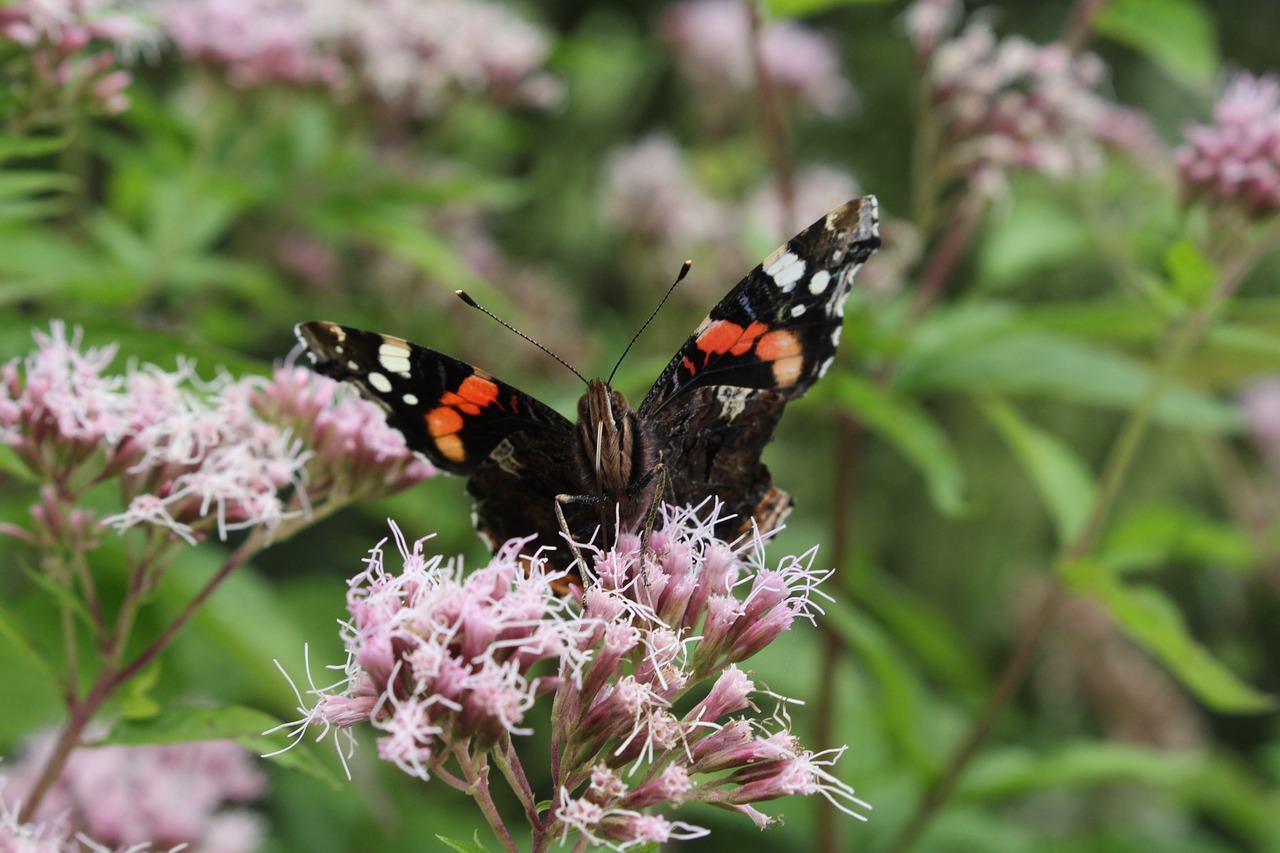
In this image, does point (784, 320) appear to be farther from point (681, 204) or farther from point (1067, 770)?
point (681, 204)

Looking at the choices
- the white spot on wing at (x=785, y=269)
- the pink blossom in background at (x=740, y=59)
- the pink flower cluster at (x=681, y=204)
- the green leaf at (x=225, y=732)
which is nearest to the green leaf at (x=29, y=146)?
the green leaf at (x=225, y=732)

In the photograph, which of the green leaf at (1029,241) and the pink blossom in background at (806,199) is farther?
the pink blossom in background at (806,199)

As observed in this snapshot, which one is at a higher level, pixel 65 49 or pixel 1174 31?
pixel 1174 31

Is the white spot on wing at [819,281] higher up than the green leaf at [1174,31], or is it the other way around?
A: the green leaf at [1174,31]

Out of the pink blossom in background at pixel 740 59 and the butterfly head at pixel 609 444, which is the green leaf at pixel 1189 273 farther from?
the pink blossom in background at pixel 740 59

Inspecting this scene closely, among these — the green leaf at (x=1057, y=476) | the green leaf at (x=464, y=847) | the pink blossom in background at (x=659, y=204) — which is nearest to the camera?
the green leaf at (x=464, y=847)

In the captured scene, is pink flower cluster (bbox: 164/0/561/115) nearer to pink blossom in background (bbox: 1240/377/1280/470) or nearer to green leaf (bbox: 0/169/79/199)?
green leaf (bbox: 0/169/79/199)

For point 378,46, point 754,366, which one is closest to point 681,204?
point 378,46
